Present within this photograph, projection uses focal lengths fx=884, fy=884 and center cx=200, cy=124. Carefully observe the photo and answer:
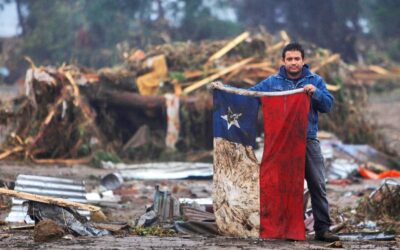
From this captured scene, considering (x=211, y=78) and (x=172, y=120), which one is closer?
(x=172, y=120)

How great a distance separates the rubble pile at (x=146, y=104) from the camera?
16430mm

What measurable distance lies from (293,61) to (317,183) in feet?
3.43


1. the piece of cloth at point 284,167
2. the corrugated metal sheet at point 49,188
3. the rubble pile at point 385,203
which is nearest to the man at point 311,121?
the piece of cloth at point 284,167

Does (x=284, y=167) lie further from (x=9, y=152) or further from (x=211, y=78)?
(x=211, y=78)

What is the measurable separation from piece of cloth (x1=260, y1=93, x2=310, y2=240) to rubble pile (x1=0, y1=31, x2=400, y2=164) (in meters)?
8.95

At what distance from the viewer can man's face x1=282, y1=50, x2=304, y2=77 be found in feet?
24.2

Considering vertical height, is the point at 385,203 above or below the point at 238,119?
below

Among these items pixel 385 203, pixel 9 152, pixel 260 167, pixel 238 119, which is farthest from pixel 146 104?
pixel 260 167

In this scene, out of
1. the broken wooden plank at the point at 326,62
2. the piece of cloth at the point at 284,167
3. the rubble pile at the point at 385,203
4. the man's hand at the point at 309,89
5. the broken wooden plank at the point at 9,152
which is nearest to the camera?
the man's hand at the point at 309,89

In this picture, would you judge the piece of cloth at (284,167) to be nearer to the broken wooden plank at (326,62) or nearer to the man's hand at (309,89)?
the man's hand at (309,89)

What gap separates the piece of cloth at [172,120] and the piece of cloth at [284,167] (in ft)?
33.8

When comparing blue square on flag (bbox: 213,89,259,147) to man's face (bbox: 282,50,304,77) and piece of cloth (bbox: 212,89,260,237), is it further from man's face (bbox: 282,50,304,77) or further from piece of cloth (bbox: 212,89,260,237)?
man's face (bbox: 282,50,304,77)

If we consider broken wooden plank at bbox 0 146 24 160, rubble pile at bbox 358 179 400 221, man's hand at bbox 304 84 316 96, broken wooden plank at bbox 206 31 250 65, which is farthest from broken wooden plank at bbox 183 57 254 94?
man's hand at bbox 304 84 316 96

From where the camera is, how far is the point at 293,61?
290 inches
